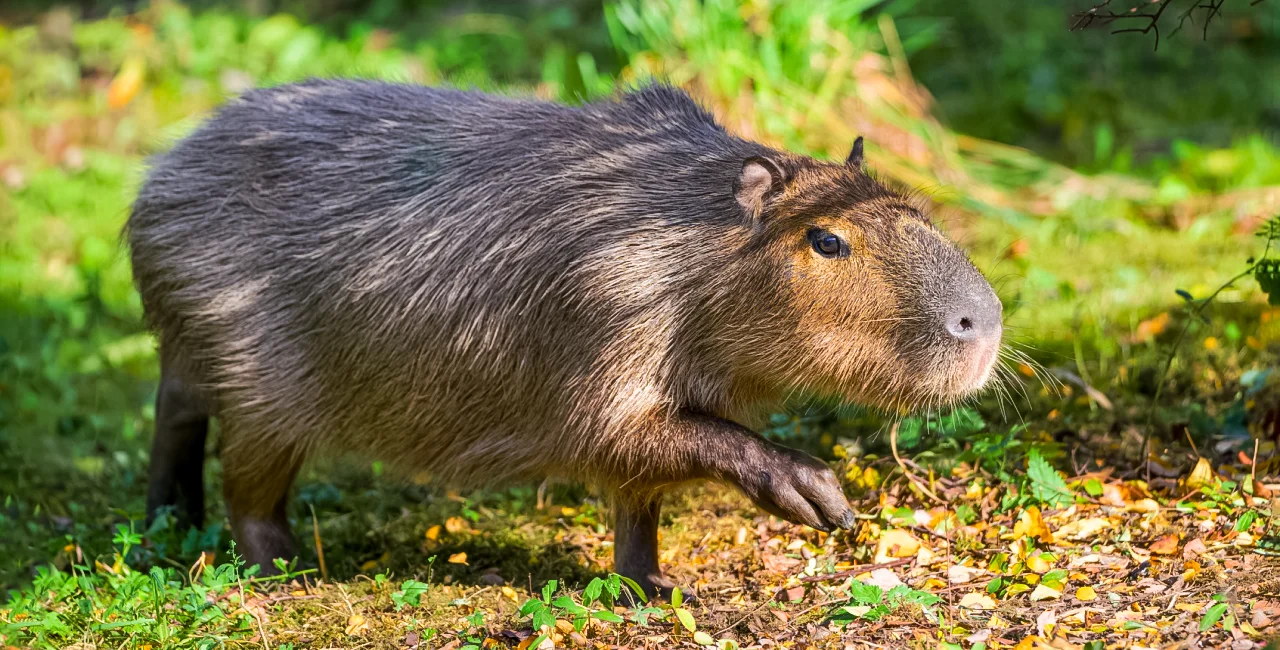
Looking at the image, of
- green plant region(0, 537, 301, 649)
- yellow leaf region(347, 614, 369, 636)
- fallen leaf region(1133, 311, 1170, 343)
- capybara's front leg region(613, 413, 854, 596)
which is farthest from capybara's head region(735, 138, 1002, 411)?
fallen leaf region(1133, 311, 1170, 343)

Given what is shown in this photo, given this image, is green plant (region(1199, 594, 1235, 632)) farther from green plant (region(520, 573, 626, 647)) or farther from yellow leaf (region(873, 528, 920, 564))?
green plant (region(520, 573, 626, 647))

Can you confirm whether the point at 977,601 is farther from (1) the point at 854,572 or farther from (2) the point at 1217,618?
(2) the point at 1217,618

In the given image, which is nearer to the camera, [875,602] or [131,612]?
[875,602]

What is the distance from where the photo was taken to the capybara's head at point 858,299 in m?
3.41

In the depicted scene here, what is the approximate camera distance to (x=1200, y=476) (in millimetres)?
3832

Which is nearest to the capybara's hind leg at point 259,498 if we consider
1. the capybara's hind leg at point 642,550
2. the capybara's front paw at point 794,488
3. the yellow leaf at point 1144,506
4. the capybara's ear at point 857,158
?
the capybara's hind leg at point 642,550

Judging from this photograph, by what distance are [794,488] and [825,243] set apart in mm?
674

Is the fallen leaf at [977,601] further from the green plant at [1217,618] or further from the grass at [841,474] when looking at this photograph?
the green plant at [1217,618]

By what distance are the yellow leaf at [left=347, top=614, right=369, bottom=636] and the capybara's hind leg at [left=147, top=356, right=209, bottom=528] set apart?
1.44m

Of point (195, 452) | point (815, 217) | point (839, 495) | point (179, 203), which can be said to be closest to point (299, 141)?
point (179, 203)

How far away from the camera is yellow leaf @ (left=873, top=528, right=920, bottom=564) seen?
12.6 feet

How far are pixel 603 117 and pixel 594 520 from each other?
1.48 meters

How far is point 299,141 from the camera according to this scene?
13.9 ft

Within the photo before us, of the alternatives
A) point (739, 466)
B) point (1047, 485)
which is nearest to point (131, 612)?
point (739, 466)
